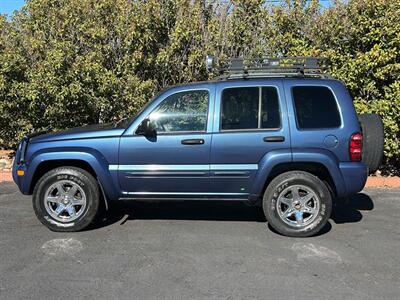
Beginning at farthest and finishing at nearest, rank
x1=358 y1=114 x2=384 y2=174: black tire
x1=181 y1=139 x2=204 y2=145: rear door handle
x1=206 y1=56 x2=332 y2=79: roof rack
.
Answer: x1=206 y1=56 x2=332 y2=79: roof rack < x1=358 y1=114 x2=384 y2=174: black tire < x1=181 y1=139 x2=204 y2=145: rear door handle

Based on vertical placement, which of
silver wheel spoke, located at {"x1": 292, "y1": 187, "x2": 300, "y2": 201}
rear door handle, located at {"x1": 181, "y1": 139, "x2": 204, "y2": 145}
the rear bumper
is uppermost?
rear door handle, located at {"x1": 181, "y1": 139, "x2": 204, "y2": 145}

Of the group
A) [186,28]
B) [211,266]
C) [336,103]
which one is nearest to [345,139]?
[336,103]

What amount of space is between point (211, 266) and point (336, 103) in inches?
90.9

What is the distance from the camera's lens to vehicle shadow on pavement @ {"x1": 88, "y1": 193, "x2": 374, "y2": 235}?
20.3 ft

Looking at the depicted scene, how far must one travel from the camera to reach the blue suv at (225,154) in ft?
17.5

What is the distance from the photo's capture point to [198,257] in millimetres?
4836

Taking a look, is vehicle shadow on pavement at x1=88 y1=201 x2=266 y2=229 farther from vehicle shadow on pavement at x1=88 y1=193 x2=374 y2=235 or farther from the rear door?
the rear door

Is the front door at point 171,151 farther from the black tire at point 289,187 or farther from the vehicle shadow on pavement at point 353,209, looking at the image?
the vehicle shadow on pavement at point 353,209

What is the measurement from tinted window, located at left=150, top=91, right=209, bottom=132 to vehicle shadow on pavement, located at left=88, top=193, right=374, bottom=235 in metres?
1.35

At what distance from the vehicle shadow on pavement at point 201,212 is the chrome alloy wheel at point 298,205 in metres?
0.45

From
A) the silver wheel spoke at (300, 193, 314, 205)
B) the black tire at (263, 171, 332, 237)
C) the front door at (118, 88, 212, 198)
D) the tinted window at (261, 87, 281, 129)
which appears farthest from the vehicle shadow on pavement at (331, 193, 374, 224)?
the front door at (118, 88, 212, 198)

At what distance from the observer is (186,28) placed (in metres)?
8.59

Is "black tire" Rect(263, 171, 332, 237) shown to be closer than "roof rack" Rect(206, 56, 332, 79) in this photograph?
Yes

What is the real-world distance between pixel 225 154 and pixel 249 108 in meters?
0.59
